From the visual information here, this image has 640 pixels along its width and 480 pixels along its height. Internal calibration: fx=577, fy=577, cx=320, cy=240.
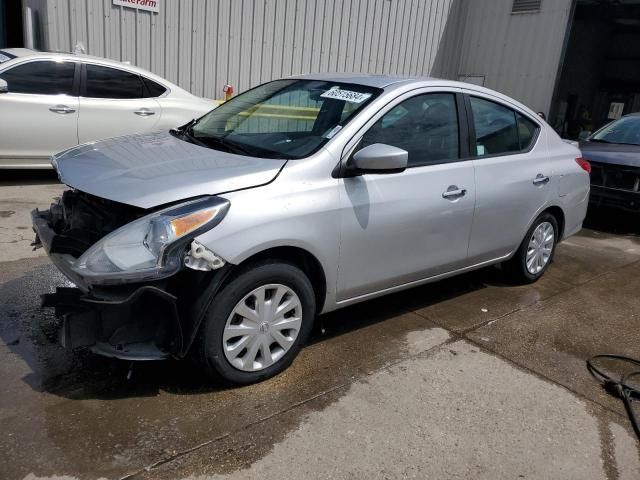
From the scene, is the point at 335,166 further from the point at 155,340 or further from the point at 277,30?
the point at 277,30

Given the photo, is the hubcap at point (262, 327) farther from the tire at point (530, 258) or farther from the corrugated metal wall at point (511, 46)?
the corrugated metal wall at point (511, 46)

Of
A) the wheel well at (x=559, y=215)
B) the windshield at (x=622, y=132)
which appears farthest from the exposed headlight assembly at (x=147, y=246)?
the windshield at (x=622, y=132)

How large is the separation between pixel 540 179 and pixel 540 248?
697mm

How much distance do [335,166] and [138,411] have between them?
5.50 feet

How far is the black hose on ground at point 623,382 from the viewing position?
3.28 metres

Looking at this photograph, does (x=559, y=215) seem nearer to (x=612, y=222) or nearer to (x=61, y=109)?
(x=612, y=222)

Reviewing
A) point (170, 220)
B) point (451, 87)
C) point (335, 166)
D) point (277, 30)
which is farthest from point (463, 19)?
point (170, 220)

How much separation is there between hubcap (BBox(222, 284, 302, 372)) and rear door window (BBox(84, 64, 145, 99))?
5049 millimetres

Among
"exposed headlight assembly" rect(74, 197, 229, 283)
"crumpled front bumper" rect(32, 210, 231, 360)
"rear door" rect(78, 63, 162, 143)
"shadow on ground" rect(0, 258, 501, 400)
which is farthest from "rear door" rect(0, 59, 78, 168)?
"exposed headlight assembly" rect(74, 197, 229, 283)

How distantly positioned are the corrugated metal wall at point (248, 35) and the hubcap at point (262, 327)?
22.4 feet

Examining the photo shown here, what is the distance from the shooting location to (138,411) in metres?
2.85

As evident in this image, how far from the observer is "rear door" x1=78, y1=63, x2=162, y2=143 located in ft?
22.7

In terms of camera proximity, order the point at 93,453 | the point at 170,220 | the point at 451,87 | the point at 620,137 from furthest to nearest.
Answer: the point at 620,137, the point at 451,87, the point at 170,220, the point at 93,453

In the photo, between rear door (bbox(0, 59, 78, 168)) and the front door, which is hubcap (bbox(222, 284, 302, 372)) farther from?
rear door (bbox(0, 59, 78, 168))
